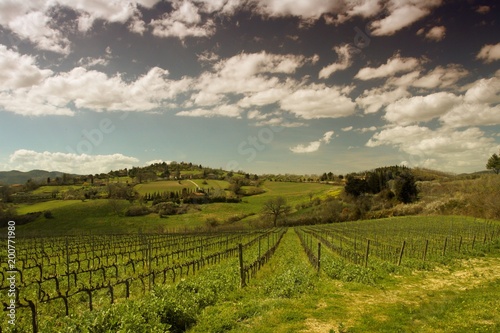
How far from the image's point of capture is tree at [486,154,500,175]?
119000mm

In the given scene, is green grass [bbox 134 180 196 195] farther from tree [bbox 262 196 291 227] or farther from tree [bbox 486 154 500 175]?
tree [bbox 486 154 500 175]

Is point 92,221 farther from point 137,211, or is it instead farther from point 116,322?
point 116,322

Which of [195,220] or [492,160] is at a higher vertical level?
[492,160]

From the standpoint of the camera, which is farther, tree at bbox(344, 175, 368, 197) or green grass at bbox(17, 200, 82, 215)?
tree at bbox(344, 175, 368, 197)

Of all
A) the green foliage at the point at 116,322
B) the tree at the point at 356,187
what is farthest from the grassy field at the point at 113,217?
the green foliage at the point at 116,322

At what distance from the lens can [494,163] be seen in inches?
4779

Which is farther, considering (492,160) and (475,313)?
(492,160)

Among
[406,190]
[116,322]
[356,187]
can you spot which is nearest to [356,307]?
[116,322]

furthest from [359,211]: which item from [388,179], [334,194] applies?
[388,179]

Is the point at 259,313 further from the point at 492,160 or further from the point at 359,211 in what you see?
the point at 492,160

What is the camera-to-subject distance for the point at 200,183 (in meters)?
149

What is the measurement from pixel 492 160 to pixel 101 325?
154909mm

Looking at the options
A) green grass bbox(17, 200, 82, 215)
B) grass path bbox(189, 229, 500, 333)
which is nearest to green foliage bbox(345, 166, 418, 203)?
grass path bbox(189, 229, 500, 333)

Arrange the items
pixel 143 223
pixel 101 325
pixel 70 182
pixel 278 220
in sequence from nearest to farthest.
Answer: pixel 101 325 < pixel 143 223 < pixel 278 220 < pixel 70 182
